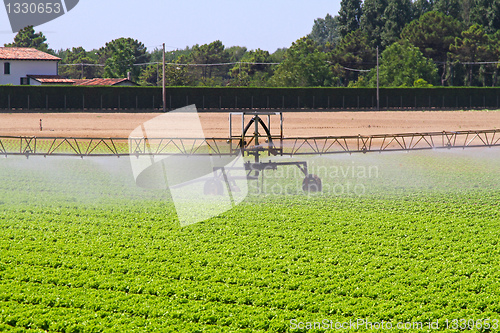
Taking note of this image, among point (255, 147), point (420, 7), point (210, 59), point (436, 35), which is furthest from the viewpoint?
point (210, 59)

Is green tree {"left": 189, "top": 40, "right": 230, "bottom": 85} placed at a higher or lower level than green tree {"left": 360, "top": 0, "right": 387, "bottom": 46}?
lower

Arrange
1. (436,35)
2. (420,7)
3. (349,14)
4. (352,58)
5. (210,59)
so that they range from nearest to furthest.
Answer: (436,35) → (352,58) → (349,14) → (420,7) → (210,59)

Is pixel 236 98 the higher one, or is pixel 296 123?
pixel 236 98

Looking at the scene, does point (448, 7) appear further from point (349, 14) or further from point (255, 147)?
point (255, 147)

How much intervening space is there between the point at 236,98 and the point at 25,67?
37.6m

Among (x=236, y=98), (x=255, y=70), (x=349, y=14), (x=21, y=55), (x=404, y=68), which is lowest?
(x=236, y=98)

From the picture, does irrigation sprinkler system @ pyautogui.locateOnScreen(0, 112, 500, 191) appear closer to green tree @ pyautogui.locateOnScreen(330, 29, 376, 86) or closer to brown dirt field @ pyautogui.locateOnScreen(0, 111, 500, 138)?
brown dirt field @ pyautogui.locateOnScreen(0, 111, 500, 138)

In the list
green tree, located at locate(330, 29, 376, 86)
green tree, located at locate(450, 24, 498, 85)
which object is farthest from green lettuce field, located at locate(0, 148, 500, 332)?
green tree, located at locate(330, 29, 376, 86)

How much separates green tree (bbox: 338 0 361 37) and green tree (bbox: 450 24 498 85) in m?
30.4

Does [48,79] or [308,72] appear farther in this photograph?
[308,72]

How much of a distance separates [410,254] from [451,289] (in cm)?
276

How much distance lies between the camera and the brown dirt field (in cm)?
5409

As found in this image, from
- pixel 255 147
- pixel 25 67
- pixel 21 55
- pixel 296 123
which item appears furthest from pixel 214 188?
pixel 21 55

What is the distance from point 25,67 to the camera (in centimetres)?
9044
